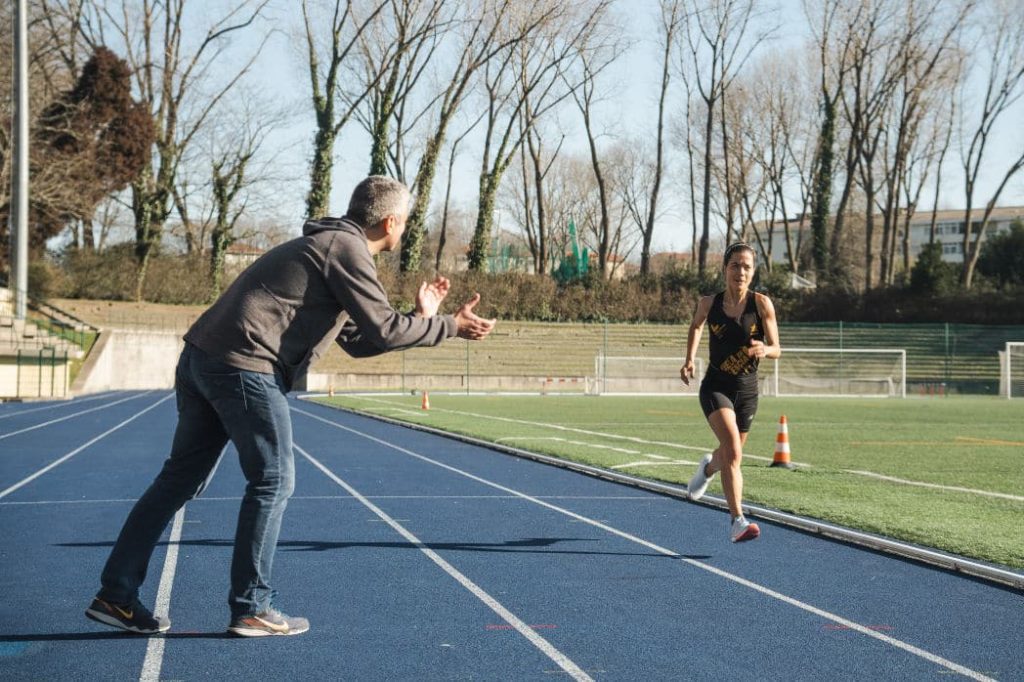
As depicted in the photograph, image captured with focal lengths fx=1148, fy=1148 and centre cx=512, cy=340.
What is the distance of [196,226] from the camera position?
60062mm

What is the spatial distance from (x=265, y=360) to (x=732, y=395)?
13.6 ft

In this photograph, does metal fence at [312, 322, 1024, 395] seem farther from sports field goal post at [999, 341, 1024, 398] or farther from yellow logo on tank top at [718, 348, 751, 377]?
yellow logo on tank top at [718, 348, 751, 377]

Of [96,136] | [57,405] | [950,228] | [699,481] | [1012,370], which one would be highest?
[950,228]

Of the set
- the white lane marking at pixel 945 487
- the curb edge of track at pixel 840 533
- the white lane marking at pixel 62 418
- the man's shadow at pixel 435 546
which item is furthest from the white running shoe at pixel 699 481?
the white lane marking at pixel 62 418

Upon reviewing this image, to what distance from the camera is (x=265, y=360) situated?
4.94 m

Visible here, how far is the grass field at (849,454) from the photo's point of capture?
912cm

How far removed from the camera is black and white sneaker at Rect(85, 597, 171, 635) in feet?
16.9

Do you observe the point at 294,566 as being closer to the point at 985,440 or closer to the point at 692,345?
the point at 692,345

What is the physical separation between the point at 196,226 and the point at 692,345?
2154 inches

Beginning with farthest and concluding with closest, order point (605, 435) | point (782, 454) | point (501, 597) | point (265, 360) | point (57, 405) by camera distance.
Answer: point (57, 405), point (605, 435), point (782, 454), point (501, 597), point (265, 360)

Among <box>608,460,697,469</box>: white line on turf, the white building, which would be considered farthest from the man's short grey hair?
the white building

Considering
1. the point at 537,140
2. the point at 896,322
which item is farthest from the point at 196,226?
the point at 896,322

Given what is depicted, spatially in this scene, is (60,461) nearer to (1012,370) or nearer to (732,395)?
(732,395)

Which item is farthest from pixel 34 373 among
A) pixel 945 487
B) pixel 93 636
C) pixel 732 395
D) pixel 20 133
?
pixel 93 636
